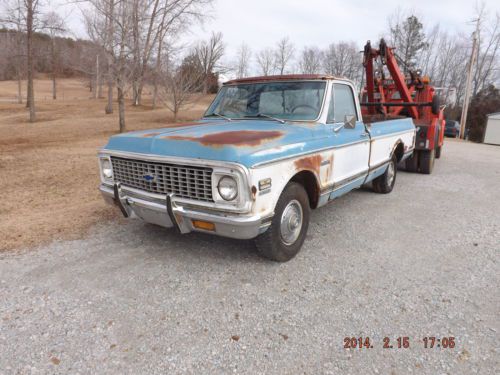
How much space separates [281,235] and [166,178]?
1.26 meters

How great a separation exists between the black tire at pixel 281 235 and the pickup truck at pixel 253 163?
0.4 inches

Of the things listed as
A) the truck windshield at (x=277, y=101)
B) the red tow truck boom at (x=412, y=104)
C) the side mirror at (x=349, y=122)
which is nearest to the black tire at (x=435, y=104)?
the red tow truck boom at (x=412, y=104)

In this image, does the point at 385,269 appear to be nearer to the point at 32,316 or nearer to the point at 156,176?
the point at 156,176

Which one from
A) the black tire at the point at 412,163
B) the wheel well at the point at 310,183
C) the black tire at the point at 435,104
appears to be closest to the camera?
the wheel well at the point at 310,183

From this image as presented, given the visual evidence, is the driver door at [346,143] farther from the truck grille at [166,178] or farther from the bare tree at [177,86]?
the bare tree at [177,86]

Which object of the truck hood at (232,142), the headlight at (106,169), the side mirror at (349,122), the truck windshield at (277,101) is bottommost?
the headlight at (106,169)

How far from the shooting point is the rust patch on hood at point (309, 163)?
3.54 m

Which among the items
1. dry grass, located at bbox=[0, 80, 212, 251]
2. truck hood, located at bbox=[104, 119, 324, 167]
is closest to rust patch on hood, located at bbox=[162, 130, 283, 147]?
truck hood, located at bbox=[104, 119, 324, 167]

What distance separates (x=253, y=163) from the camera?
2.97m

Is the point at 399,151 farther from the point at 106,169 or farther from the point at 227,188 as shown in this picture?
the point at 106,169

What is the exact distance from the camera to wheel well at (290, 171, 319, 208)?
12.5 ft

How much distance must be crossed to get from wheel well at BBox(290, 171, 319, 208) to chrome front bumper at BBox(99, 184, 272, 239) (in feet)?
2.62

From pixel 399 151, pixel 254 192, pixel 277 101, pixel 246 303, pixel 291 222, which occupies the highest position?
pixel 277 101

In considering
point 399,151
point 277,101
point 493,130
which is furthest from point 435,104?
point 493,130
